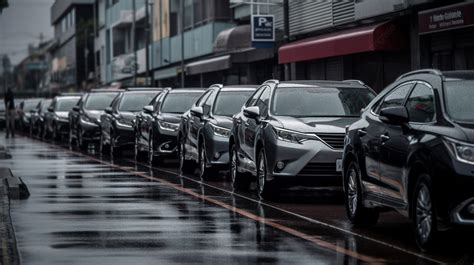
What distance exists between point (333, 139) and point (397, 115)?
5004 mm

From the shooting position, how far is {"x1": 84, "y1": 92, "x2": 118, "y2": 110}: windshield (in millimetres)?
39281

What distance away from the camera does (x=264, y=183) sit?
1820 cm

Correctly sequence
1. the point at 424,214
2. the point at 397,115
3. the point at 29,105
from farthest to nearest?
the point at 29,105
the point at 397,115
the point at 424,214

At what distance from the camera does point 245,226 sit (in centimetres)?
1446

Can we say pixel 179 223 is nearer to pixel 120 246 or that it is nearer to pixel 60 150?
pixel 120 246

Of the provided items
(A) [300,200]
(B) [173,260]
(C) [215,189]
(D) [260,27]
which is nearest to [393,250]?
(B) [173,260]

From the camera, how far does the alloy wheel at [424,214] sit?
1176cm

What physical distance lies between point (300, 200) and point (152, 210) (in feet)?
8.97

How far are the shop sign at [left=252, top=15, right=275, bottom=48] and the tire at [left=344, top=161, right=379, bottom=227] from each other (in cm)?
2830

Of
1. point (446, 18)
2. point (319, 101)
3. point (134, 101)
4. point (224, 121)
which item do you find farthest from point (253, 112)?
point (134, 101)

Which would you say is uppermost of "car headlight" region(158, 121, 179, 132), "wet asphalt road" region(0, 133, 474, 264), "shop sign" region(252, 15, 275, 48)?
"shop sign" region(252, 15, 275, 48)

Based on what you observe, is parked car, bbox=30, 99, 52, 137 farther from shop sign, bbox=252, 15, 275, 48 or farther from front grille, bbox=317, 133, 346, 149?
front grille, bbox=317, 133, 346, 149

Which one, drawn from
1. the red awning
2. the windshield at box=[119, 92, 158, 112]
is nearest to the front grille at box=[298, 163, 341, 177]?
the red awning

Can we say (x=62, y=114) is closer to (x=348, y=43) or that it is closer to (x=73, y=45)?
(x=348, y=43)
